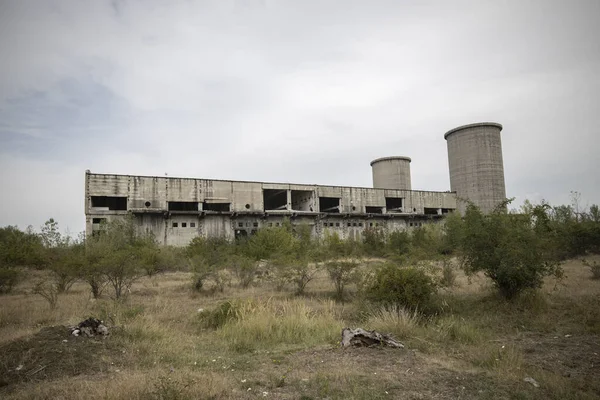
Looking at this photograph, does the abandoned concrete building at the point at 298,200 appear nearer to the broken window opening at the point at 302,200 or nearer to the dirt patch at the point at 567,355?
the broken window opening at the point at 302,200

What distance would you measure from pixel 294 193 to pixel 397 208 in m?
13.0

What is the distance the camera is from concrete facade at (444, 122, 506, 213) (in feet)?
145

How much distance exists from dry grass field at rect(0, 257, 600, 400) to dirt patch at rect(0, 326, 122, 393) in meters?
0.02

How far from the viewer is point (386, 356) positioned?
20.5 feet

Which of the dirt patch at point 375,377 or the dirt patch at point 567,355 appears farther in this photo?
the dirt patch at point 567,355

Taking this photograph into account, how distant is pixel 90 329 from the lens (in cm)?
730

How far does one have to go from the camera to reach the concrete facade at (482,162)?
4419 centimetres

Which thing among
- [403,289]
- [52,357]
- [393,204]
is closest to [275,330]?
[403,289]

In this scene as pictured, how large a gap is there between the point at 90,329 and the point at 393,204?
43727mm

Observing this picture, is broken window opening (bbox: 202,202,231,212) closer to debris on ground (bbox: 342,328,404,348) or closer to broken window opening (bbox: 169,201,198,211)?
broken window opening (bbox: 169,201,198,211)

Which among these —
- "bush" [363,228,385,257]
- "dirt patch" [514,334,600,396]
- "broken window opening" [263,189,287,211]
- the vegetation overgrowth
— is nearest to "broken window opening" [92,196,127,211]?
"broken window opening" [263,189,287,211]

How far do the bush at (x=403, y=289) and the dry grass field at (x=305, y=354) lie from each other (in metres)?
0.48

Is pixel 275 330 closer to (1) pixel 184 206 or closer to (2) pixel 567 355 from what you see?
(2) pixel 567 355

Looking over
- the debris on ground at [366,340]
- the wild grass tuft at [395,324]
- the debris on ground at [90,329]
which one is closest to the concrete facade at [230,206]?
the debris on ground at [90,329]
